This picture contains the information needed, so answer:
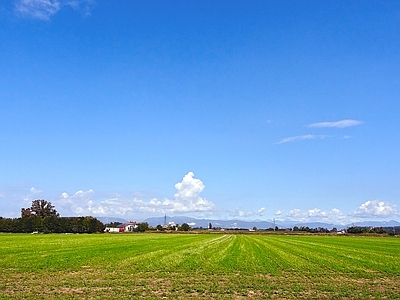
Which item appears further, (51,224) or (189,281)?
(51,224)

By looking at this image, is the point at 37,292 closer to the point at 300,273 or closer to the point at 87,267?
the point at 87,267

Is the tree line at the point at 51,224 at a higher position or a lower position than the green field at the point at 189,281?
higher

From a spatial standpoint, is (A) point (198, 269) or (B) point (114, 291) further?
(A) point (198, 269)

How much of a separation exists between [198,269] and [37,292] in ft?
36.1

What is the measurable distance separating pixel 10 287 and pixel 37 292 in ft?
6.27

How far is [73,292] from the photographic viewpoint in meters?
17.0

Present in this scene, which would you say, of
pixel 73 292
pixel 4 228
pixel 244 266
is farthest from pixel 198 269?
pixel 4 228

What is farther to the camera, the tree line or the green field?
the tree line

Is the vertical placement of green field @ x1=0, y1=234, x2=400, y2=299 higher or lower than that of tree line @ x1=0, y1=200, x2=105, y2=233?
lower

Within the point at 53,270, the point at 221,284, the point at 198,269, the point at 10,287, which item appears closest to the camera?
the point at 10,287

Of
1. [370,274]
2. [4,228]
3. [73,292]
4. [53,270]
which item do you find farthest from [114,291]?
[4,228]

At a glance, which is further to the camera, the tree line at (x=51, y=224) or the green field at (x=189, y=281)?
the tree line at (x=51, y=224)

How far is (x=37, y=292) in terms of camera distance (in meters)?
16.8

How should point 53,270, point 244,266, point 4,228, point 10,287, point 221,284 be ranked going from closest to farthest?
point 10,287 → point 221,284 → point 53,270 → point 244,266 → point 4,228
